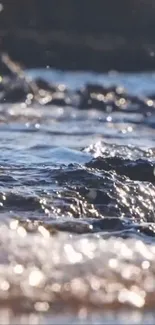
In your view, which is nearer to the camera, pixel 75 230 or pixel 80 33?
pixel 75 230

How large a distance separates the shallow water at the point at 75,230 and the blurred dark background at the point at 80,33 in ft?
11.1

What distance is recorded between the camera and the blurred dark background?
7969 millimetres

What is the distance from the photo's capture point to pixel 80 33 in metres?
8.68

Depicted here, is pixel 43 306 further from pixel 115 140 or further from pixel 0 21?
pixel 0 21

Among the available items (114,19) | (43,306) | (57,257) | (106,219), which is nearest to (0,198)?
(106,219)

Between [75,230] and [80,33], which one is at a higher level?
[80,33]

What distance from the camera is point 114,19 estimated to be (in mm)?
8961

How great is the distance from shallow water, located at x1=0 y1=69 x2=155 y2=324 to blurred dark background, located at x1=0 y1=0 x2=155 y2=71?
134 inches

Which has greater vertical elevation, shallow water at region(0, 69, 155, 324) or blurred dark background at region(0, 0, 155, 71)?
blurred dark background at region(0, 0, 155, 71)

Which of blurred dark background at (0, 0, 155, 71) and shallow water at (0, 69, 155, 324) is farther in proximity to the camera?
blurred dark background at (0, 0, 155, 71)

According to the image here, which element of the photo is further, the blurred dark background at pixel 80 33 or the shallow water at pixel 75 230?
the blurred dark background at pixel 80 33

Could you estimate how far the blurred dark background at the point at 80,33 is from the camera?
26.1 ft

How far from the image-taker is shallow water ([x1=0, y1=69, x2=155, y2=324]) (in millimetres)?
2121

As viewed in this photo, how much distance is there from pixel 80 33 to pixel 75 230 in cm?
622
